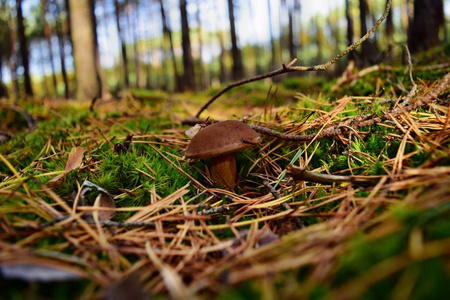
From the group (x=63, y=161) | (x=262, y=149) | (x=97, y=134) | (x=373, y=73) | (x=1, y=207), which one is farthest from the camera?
(x=373, y=73)

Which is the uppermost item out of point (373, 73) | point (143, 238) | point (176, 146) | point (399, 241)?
point (373, 73)

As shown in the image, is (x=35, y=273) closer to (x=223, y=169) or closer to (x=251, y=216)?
(x=251, y=216)

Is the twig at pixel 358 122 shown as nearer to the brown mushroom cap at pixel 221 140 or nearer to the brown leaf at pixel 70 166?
the brown mushroom cap at pixel 221 140

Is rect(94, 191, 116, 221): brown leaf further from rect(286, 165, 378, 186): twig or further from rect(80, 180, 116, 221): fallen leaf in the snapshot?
rect(286, 165, 378, 186): twig

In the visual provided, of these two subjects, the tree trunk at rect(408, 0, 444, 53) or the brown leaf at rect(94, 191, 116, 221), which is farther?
the tree trunk at rect(408, 0, 444, 53)

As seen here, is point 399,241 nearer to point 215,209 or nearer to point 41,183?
point 215,209

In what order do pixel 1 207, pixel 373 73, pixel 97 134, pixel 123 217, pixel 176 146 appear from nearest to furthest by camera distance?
pixel 1 207 → pixel 123 217 → pixel 176 146 → pixel 97 134 → pixel 373 73

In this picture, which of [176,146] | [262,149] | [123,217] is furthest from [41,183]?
[262,149]

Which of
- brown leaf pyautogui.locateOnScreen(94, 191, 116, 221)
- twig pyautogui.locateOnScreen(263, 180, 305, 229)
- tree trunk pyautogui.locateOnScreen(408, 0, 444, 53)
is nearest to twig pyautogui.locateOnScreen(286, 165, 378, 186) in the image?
twig pyautogui.locateOnScreen(263, 180, 305, 229)
